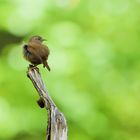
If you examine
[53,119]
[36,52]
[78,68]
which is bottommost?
[53,119]

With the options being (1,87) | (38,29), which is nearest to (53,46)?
(38,29)

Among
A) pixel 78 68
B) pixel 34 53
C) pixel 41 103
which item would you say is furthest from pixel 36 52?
pixel 78 68

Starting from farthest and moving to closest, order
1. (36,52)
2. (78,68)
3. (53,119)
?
1. (78,68)
2. (36,52)
3. (53,119)

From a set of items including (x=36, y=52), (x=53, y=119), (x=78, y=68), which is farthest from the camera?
(x=78, y=68)

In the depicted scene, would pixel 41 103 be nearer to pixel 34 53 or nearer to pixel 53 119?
pixel 53 119

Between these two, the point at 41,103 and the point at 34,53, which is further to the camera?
the point at 34,53

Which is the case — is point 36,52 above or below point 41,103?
above

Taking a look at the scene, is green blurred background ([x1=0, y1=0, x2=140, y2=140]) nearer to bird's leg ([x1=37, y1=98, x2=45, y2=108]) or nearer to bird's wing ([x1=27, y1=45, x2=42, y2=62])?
bird's wing ([x1=27, y1=45, x2=42, y2=62])

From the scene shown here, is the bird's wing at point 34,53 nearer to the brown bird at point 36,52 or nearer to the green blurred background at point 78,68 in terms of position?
the brown bird at point 36,52

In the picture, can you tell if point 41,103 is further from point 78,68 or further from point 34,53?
point 78,68
